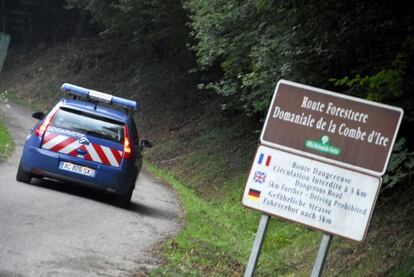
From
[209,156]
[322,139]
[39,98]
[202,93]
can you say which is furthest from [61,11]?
[322,139]

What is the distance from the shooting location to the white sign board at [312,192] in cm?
614

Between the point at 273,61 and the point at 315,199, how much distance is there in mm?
9882

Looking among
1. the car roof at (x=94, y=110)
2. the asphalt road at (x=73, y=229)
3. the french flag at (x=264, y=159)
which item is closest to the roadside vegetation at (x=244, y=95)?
the asphalt road at (x=73, y=229)

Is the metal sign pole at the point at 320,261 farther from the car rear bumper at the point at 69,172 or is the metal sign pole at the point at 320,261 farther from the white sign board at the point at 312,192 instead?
the car rear bumper at the point at 69,172

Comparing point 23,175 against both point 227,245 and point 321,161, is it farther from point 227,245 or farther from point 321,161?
point 321,161

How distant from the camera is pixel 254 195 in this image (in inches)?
253

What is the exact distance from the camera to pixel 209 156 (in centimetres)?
2569

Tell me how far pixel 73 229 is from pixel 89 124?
393cm

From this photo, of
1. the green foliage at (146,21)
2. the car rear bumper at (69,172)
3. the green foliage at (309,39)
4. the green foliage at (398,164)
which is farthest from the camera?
the green foliage at (146,21)

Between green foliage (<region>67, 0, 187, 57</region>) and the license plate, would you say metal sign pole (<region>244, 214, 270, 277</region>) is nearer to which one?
the license plate

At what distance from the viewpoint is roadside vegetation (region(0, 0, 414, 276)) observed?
1026 centimetres

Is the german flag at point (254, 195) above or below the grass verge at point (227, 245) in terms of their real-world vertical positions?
above

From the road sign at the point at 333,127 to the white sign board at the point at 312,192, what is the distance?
0.09 meters

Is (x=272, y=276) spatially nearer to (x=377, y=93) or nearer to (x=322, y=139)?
(x=377, y=93)
